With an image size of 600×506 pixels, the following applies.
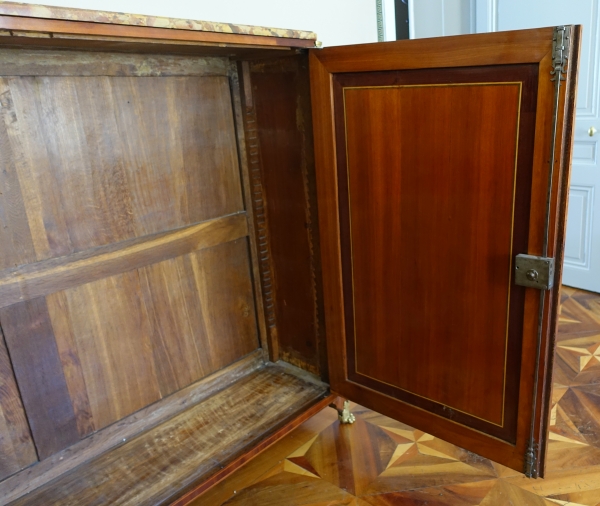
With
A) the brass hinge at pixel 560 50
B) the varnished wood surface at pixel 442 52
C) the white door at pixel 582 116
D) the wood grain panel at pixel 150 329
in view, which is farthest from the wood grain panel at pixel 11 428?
the white door at pixel 582 116

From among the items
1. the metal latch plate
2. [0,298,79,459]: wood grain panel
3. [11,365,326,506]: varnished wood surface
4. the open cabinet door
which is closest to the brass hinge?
the open cabinet door

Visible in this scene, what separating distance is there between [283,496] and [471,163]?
0.98 meters

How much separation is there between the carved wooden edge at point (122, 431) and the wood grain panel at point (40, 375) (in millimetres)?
32

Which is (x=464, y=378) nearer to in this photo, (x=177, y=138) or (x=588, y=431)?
(x=588, y=431)

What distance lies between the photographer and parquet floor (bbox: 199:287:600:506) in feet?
4.47

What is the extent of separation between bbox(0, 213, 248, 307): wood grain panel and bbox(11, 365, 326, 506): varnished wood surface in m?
0.44

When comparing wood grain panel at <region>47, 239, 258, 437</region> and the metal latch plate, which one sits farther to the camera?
wood grain panel at <region>47, 239, 258, 437</region>

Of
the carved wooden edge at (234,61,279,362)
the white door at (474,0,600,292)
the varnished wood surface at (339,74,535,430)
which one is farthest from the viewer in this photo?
the white door at (474,0,600,292)

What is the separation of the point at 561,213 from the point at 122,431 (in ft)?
3.79

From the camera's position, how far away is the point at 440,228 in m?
1.14

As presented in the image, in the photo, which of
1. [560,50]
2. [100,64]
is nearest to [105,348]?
[100,64]

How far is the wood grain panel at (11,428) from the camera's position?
115 cm

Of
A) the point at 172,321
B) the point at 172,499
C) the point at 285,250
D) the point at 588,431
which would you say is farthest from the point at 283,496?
the point at 588,431

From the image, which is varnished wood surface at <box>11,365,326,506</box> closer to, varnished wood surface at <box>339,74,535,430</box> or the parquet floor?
the parquet floor
